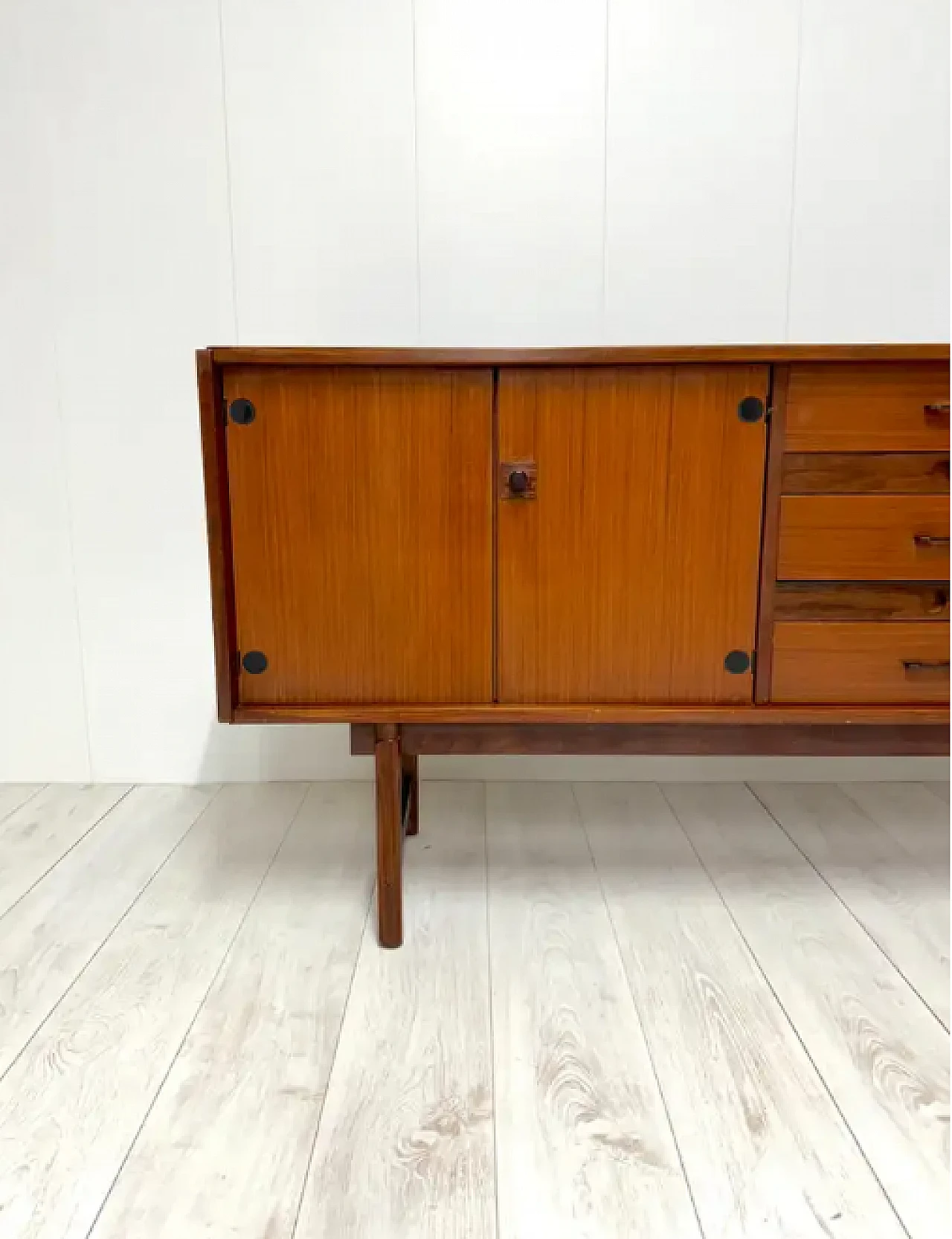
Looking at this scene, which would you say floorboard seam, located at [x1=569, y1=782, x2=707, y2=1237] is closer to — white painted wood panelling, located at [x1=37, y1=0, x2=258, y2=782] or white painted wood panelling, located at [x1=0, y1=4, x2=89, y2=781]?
white painted wood panelling, located at [x1=37, y1=0, x2=258, y2=782]

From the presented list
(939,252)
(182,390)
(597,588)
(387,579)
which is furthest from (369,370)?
(939,252)

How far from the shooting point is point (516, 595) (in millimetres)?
1098

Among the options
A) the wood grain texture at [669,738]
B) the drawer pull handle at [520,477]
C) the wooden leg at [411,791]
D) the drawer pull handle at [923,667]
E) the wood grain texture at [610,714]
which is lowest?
the wooden leg at [411,791]

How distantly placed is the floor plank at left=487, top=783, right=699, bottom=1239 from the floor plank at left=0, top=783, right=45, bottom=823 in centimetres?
95

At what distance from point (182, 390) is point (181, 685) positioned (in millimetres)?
578

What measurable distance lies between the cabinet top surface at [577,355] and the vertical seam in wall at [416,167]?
2.12ft

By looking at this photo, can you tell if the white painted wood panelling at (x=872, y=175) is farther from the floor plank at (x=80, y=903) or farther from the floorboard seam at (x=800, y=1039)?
the floor plank at (x=80, y=903)

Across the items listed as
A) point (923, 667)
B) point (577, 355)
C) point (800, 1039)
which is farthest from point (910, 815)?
point (577, 355)

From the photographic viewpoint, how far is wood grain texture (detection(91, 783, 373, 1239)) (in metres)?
0.77

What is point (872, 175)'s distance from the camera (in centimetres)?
158

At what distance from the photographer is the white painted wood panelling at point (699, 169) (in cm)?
154

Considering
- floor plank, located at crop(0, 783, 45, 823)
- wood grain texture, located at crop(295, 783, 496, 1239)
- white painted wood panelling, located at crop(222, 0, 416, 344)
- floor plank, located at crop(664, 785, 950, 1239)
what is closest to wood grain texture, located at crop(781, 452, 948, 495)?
floor plank, located at crop(664, 785, 950, 1239)

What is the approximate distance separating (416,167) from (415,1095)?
147 centimetres

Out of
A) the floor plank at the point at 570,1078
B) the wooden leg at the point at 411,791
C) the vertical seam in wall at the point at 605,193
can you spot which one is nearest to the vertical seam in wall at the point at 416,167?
the vertical seam in wall at the point at 605,193
